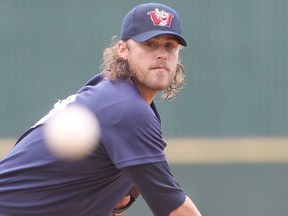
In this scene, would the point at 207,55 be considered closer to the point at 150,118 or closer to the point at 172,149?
the point at 172,149

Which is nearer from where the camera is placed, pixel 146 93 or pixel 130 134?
pixel 130 134

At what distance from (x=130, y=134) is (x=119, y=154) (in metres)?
0.09

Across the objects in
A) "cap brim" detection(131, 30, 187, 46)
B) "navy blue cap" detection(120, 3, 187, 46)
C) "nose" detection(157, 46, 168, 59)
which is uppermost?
"navy blue cap" detection(120, 3, 187, 46)

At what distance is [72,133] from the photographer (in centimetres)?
327

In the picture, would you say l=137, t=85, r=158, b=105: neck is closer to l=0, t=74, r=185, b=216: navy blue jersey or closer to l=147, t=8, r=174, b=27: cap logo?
l=0, t=74, r=185, b=216: navy blue jersey

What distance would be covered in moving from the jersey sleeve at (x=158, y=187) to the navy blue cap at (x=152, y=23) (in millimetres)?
557

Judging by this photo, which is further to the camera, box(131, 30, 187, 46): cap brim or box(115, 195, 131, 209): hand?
box(115, 195, 131, 209): hand

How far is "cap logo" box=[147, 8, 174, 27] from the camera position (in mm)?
3275

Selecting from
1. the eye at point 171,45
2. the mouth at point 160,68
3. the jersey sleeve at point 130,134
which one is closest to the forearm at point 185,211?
the jersey sleeve at point 130,134

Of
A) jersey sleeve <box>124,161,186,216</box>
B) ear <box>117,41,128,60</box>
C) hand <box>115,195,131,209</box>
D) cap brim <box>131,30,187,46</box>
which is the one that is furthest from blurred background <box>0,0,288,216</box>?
jersey sleeve <box>124,161,186,216</box>

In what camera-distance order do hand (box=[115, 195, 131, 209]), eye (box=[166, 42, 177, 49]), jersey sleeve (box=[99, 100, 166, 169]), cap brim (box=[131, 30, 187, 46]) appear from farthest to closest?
hand (box=[115, 195, 131, 209]), eye (box=[166, 42, 177, 49]), cap brim (box=[131, 30, 187, 46]), jersey sleeve (box=[99, 100, 166, 169])

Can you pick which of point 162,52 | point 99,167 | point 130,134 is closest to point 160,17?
point 162,52

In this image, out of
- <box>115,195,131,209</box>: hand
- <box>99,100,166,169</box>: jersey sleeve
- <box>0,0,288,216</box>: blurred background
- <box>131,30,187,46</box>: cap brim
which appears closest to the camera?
<box>99,100,166,169</box>: jersey sleeve

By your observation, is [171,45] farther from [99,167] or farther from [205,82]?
[205,82]
